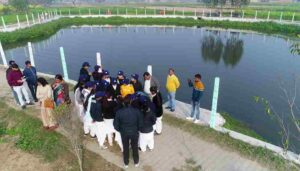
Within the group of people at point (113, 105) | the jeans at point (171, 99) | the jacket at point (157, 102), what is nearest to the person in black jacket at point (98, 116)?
the group of people at point (113, 105)

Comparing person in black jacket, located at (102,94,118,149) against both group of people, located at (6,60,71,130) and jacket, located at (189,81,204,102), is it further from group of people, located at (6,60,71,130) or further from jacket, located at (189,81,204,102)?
jacket, located at (189,81,204,102)

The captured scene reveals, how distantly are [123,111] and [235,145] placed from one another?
3612mm

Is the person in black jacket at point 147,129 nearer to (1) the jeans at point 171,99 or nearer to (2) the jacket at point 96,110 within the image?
(2) the jacket at point 96,110

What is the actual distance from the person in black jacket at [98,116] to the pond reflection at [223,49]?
1339 cm

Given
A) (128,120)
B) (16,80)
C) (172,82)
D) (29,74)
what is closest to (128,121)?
(128,120)

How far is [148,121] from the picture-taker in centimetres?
664

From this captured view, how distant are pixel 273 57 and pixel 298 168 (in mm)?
14699

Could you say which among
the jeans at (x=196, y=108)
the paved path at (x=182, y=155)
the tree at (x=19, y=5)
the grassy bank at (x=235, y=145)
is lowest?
the paved path at (x=182, y=155)

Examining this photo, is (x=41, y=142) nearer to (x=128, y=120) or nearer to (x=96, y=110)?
(x=96, y=110)

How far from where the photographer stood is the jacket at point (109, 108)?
679cm

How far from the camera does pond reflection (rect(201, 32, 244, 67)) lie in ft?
65.8

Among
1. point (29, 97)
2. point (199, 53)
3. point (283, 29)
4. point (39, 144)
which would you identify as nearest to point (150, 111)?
point (39, 144)

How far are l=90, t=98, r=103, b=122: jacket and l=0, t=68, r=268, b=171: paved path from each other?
42.0 inches

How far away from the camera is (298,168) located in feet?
21.8
